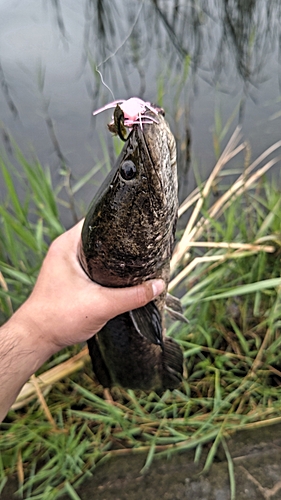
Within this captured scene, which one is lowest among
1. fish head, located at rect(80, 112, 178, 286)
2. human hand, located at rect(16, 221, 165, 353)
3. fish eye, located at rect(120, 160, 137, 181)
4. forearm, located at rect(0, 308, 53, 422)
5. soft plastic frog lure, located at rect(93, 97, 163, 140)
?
forearm, located at rect(0, 308, 53, 422)

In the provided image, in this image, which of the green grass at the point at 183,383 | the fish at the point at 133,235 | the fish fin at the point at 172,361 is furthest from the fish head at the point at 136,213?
the green grass at the point at 183,383

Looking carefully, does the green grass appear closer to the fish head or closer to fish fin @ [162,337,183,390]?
fish fin @ [162,337,183,390]

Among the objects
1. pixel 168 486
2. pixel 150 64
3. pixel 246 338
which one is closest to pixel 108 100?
pixel 150 64

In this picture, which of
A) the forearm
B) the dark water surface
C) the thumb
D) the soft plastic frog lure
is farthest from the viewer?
the dark water surface

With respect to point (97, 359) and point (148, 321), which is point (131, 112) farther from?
point (97, 359)

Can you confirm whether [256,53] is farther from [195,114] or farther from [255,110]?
[195,114]

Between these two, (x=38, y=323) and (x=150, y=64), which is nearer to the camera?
(x=38, y=323)

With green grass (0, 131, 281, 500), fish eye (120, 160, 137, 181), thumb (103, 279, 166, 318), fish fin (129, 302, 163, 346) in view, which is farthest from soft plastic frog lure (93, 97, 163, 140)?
green grass (0, 131, 281, 500)

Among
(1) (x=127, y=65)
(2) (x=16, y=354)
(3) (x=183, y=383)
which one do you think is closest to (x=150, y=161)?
(2) (x=16, y=354)
